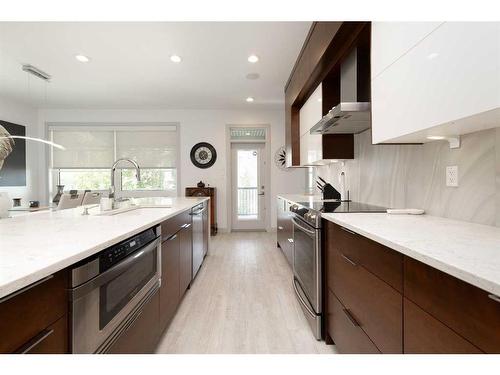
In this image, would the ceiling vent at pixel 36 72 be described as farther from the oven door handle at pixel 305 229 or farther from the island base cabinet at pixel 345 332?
the island base cabinet at pixel 345 332

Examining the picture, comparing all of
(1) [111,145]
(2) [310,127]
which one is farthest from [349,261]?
(1) [111,145]

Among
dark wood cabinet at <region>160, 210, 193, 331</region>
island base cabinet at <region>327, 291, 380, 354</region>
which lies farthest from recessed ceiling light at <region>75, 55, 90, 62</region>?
island base cabinet at <region>327, 291, 380, 354</region>

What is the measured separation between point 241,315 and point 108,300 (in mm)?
1236

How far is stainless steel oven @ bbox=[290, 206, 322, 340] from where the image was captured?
161 cm

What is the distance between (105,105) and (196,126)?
1864mm

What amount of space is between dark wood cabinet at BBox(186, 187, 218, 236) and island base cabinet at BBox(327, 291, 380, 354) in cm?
372

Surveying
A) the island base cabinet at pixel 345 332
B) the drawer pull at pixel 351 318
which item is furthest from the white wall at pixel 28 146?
the drawer pull at pixel 351 318

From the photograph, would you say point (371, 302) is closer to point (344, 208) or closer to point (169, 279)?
point (344, 208)

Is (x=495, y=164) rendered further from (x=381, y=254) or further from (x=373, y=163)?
(x=373, y=163)

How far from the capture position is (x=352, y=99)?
7.03 feet

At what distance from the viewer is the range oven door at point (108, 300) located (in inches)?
30.8

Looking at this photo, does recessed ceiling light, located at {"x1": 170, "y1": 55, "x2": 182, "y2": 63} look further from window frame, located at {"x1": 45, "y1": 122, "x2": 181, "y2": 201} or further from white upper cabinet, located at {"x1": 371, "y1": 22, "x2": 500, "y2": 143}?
white upper cabinet, located at {"x1": 371, "y1": 22, "x2": 500, "y2": 143}

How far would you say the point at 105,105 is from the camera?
504cm
